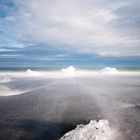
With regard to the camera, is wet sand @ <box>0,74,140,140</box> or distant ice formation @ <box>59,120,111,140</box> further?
wet sand @ <box>0,74,140,140</box>

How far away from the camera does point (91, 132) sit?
41.6ft

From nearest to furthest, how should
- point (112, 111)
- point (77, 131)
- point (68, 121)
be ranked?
point (77, 131), point (68, 121), point (112, 111)

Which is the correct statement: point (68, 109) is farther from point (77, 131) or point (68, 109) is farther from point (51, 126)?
point (77, 131)

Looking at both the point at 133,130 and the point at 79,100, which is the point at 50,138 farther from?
the point at 79,100

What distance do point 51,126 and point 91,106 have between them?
6.96 meters

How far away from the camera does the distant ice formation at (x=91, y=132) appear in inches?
473

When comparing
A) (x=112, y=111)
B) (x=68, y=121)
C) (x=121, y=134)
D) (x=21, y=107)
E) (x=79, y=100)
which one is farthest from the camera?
(x=79, y=100)

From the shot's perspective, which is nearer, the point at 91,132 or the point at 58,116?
the point at 91,132

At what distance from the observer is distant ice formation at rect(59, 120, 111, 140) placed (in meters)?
12.0

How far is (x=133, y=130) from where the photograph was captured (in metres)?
14.4

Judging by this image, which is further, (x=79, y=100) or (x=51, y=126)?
(x=79, y=100)

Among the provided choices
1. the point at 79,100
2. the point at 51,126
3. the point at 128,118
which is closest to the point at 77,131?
the point at 51,126

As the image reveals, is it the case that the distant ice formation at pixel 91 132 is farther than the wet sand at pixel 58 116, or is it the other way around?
the wet sand at pixel 58 116

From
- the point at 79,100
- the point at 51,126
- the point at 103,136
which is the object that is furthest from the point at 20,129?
the point at 79,100
